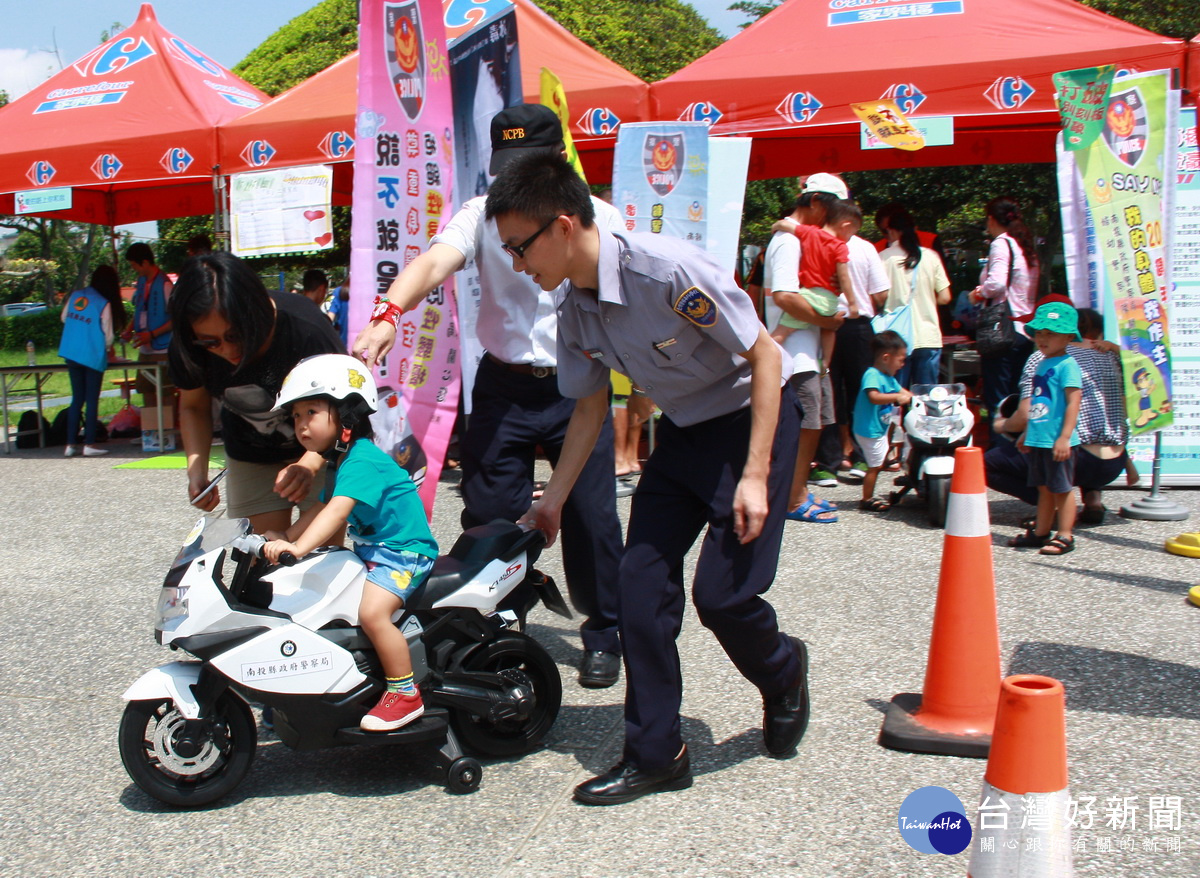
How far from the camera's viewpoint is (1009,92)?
25.2 feet

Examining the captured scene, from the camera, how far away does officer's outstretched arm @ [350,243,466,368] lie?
308cm

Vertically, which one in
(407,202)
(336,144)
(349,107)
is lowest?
(407,202)

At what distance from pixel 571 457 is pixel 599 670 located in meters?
1.01

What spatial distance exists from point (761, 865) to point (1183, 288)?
5.53 metres

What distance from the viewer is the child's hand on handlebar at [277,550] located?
2.91 m

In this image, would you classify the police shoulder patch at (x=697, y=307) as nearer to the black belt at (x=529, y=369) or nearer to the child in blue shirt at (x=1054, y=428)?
the black belt at (x=529, y=369)

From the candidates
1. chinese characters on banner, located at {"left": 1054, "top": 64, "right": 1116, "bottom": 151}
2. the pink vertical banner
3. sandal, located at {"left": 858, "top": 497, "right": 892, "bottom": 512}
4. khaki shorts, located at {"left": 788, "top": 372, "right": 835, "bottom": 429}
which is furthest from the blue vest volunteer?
chinese characters on banner, located at {"left": 1054, "top": 64, "right": 1116, "bottom": 151}

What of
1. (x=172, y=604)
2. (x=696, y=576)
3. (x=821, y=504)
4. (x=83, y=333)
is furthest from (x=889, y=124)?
(x=83, y=333)

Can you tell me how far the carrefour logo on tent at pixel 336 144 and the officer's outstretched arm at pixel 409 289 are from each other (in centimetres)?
554

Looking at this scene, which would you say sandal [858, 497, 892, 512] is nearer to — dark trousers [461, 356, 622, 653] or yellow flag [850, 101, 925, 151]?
yellow flag [850, 101, 925, 151]

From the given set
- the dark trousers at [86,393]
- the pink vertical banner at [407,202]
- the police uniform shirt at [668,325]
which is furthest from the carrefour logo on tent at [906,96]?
the dark trousers at [86,393]

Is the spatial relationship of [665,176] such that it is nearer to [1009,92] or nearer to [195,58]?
[1009,92]

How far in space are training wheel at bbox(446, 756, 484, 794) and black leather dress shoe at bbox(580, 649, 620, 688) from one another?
34.4 inches

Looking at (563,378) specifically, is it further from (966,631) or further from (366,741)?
(966,631)
